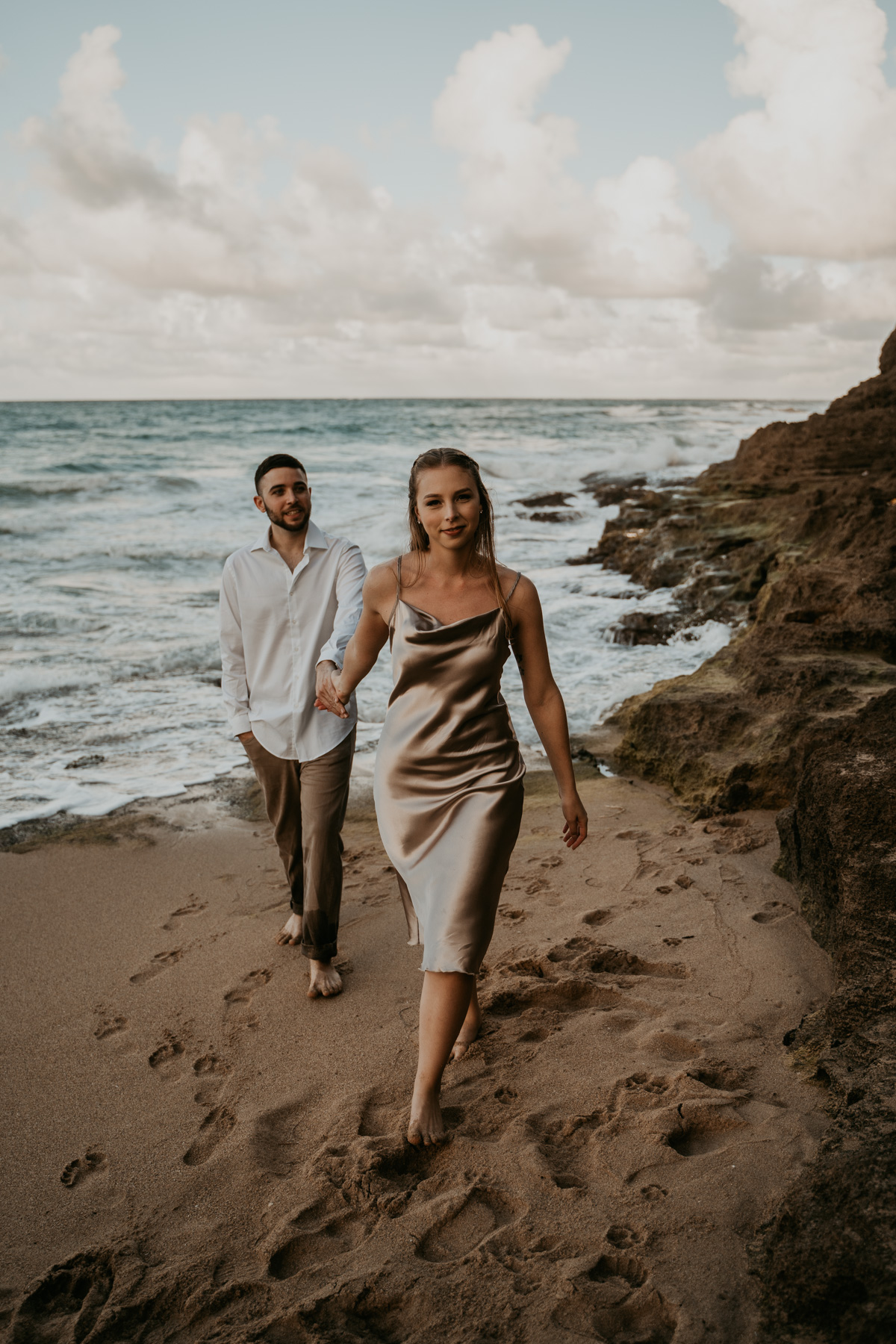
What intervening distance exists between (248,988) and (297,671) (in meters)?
1.24

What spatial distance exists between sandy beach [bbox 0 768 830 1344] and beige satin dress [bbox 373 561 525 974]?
0.59 meters

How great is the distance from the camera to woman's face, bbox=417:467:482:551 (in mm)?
2654

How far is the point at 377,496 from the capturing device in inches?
974

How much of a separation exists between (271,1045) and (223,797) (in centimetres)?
287

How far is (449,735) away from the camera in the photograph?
8.63ft

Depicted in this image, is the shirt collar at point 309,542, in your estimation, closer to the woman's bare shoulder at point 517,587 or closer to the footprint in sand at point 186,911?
the woman's bare shoulder at point 517,587

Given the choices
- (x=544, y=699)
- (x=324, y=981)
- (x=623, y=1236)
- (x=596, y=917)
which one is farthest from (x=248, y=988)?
(x=623, y=1236)

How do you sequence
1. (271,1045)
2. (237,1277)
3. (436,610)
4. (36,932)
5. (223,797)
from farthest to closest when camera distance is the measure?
1. (223,797)
2. (36,932)
3. (271,1045)
4. (436,610)
5. (237,1277)

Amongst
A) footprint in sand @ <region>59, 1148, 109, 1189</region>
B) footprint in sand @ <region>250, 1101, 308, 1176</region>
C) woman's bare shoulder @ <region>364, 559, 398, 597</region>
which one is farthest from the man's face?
footprint in sand @ <region>59, 1148, 109, 1189</region>

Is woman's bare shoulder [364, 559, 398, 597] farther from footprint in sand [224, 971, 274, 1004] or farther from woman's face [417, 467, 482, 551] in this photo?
footprint in sand [224, 971, 274, 1004]

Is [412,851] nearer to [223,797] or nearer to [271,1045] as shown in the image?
[271,1045]

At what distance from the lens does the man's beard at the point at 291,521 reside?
369 cm

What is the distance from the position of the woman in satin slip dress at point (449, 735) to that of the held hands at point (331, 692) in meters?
0.37

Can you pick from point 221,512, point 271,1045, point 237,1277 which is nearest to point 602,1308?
point 237,1277
